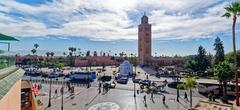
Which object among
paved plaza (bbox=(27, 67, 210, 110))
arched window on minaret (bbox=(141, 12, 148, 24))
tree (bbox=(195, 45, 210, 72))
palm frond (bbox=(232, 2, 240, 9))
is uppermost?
arched window on minaret (bbox=(141, 12, 148, 24))

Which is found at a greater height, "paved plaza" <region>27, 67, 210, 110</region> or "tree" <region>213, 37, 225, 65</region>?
"tree" <region>213, 37, 225, 65</region>

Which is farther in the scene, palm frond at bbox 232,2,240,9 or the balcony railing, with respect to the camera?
palm frond at bbox 232,2,240,9

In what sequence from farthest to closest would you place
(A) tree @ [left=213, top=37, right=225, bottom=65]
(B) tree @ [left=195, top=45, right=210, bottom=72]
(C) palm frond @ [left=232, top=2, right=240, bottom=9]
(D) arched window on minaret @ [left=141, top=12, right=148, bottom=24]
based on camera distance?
(D) arched window on minaret @ [left=141, top=12, right=148, bottom=24] → (A) tree @ [left=213, top=37, right=225, bottom=65] → (B) tree @ [left=195, top=45, right=210, bottom=72] → (C) palm frond @ [left=232, top=2, right=240, bottom=9]

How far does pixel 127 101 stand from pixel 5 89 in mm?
30478

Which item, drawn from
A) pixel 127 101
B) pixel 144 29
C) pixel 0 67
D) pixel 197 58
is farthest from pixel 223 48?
pixel 0 67

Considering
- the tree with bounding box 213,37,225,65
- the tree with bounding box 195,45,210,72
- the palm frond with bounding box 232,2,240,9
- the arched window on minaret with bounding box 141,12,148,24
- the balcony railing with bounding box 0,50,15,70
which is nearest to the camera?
the balcony railing with bounding box 0,50,15,70

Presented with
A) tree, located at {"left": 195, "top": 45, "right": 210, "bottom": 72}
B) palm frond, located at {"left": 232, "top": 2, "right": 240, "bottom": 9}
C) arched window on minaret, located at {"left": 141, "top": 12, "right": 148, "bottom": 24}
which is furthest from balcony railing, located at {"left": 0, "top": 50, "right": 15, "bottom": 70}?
arched window on minaret, located at {"left": 141, "top": 12, "right": 148, "bottom": 24}

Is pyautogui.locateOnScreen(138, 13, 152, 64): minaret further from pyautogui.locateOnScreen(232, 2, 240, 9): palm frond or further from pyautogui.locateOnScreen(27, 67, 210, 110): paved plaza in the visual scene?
pyautogui.locateOnScreen(232, 2, 240, 9): palm frond

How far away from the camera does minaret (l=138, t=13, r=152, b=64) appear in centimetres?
11239

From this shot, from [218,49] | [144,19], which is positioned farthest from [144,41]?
[218,49]

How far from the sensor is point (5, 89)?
10047 millimetres

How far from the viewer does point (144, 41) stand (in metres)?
113

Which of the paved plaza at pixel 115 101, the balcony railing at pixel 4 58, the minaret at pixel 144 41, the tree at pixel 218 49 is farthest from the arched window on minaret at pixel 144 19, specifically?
the balcony railing at pixel 4 58

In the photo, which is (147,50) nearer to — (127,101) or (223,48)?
(223,48)
